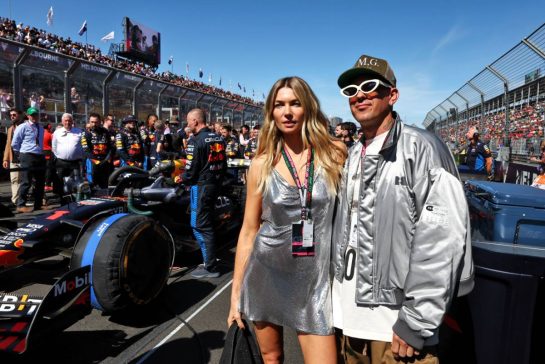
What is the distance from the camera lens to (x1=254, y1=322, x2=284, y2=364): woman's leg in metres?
1.71

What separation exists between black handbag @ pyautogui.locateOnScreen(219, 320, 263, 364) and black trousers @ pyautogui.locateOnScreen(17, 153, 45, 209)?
23.1 feet

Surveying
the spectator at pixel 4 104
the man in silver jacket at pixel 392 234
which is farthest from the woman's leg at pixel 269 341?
the spectator at pixel 4 104

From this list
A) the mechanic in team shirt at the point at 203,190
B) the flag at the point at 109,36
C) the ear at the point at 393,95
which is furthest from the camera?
the flag at the point at 109,36

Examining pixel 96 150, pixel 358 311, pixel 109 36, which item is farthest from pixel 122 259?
pixel 109 36

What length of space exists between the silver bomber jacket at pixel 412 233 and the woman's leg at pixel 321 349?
303 mm

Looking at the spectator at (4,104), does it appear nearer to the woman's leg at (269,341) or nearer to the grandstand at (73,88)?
the grandstand at (73,88)

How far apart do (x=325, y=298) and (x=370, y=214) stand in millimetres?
436

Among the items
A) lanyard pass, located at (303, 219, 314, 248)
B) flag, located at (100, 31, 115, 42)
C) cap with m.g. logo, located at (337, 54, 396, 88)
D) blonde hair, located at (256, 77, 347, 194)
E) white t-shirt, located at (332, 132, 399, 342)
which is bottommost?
Result: white t-shirt, located at (332, 132, 399, 342)

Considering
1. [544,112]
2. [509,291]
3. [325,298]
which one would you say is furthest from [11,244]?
[544,112]

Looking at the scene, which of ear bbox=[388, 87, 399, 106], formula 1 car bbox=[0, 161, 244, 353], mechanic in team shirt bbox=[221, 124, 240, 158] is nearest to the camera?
ear bbox=[388, 87, 399, 106]

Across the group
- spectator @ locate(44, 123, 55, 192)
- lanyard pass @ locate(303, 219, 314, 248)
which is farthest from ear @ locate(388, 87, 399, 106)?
spectator @ locate(44, 123, 55, 192)

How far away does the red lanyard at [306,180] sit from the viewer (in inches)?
64.2

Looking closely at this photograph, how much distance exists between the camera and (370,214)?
54.6 inches

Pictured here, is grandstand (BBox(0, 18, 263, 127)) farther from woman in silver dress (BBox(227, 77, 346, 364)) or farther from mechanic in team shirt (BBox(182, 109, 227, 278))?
woman in silver dress (BBox(227, 77, 346, 364))
